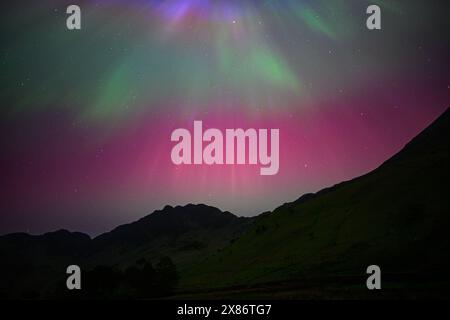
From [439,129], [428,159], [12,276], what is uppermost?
[439,129]

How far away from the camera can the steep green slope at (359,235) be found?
4541 cm

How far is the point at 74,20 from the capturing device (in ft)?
83.1

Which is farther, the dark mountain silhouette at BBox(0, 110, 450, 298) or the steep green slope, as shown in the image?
the steep green slope

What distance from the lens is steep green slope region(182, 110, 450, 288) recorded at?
45.4 m

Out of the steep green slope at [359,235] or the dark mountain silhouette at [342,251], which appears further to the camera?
the steep green slope at [359,235]

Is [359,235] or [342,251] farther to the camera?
[359,235]

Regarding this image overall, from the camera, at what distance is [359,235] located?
52312 mm

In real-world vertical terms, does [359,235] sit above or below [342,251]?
above

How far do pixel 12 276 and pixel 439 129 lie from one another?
162m

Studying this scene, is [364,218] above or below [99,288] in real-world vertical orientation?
above

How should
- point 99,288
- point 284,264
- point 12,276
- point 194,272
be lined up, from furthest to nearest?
1. point 12,276
2. point 194,272
3. point 284,264
4. point 99,288
